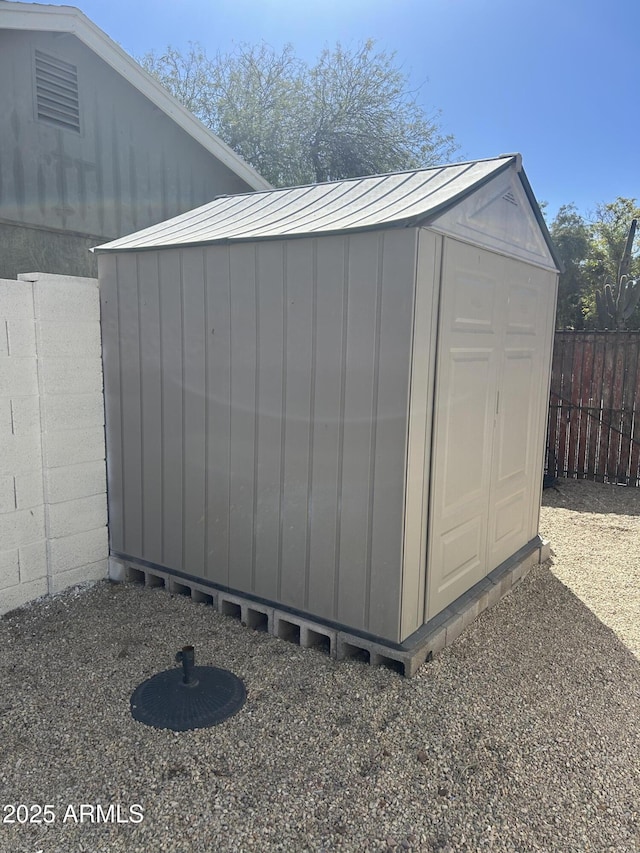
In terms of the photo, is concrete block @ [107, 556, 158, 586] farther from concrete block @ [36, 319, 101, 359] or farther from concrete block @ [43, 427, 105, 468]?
concrete block @ [36, 319, 101, 359]

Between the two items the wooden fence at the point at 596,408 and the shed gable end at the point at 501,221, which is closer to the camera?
the shed gable end at the point at 501,221

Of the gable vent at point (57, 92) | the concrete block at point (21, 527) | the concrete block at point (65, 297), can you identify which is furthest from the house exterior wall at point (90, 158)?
the concrete block at point (21, 527)

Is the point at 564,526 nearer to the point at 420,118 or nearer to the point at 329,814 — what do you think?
the point at 329,814

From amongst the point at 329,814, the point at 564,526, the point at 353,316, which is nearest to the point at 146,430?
the point at 353,316

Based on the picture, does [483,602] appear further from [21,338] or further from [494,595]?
[21,338]

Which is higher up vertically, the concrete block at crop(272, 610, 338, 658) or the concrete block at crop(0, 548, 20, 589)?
the concrete block at crop(0, 548, 20, 589)

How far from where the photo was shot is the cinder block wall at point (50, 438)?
3.22 m

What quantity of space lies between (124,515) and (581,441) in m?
5.44

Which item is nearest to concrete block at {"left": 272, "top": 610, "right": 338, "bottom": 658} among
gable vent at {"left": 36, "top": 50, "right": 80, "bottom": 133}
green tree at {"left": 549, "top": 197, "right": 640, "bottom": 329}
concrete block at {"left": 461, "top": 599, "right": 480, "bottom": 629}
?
concrete block at {"left": 461, "top": 599, "right": 480, "bottom": 629}

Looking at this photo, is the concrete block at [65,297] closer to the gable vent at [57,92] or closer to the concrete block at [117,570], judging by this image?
the concrete block at [117,570]

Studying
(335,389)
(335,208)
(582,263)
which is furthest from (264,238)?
(582,263)

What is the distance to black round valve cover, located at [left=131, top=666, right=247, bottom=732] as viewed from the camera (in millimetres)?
2404

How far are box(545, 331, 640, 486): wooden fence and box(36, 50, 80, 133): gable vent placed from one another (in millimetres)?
5659

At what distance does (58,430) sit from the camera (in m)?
3.44
